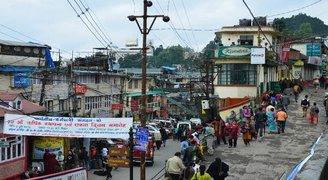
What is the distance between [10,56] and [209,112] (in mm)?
15585

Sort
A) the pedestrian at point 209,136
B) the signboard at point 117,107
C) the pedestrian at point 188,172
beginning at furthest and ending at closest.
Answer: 1. the signboard at point 117,107
2. the pedestrian at point 209,136
3. the pedestrian at point 188,172

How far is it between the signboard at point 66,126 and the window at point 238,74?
22.1 metres

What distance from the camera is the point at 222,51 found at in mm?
39344

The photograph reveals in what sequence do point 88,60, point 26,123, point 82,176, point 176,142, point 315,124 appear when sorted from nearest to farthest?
point 82,176, point 26,123, point 315,124, point 176,142, point 88,60

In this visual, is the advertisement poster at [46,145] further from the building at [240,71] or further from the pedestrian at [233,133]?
the building at [240,71]

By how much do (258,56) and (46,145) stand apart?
19599mm

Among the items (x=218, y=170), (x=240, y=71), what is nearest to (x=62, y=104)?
(x=240, y=71)

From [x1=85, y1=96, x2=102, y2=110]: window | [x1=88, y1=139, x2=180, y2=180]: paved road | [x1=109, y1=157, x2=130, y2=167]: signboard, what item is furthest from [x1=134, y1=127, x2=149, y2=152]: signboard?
[x1=85, y1=96, x2=102, y2=110]: window

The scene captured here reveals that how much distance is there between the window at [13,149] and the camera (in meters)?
20.1

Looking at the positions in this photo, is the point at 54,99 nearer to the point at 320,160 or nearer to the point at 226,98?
the point at 226,98

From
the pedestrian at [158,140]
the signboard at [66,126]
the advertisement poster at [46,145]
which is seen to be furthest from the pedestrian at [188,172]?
the pedestrian at [158,140]

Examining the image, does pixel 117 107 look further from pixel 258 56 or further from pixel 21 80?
pixel 258 56

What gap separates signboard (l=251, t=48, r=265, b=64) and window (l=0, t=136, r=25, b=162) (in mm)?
20401

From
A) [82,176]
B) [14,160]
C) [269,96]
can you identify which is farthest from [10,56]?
[269,96]
